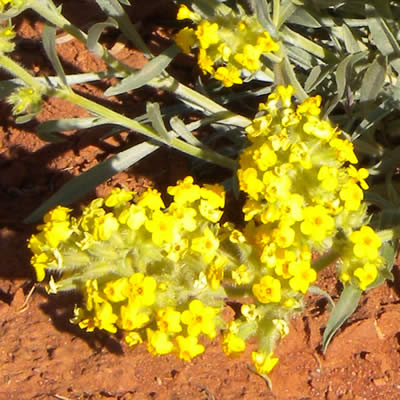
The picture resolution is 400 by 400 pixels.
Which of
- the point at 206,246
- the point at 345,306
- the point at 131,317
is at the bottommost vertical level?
the point at 345,306

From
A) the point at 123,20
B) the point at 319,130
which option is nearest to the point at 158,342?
the point at 319,130

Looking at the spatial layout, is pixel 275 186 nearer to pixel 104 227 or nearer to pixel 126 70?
pixel 104 227

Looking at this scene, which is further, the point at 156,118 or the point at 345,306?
the point at 156,118

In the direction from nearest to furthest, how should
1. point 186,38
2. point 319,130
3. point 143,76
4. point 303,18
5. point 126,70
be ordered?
point 319,130
point 186,38
point 143,76
point 126,70
point 303,18

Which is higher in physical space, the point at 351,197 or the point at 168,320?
the point at 351,197

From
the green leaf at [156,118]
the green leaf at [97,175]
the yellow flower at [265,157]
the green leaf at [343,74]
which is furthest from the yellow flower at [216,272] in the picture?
the green leaf at [97,175]

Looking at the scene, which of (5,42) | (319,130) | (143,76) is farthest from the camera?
(143,76)

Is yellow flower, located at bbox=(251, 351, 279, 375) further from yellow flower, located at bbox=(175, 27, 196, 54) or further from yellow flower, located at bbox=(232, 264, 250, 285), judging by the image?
yellow flower, located at bbox=(175, 27, 196, 54)

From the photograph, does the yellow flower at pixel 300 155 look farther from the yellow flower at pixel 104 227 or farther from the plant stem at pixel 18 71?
the plant stem at pixel 18 71

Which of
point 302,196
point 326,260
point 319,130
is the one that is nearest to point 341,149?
point 319,130
